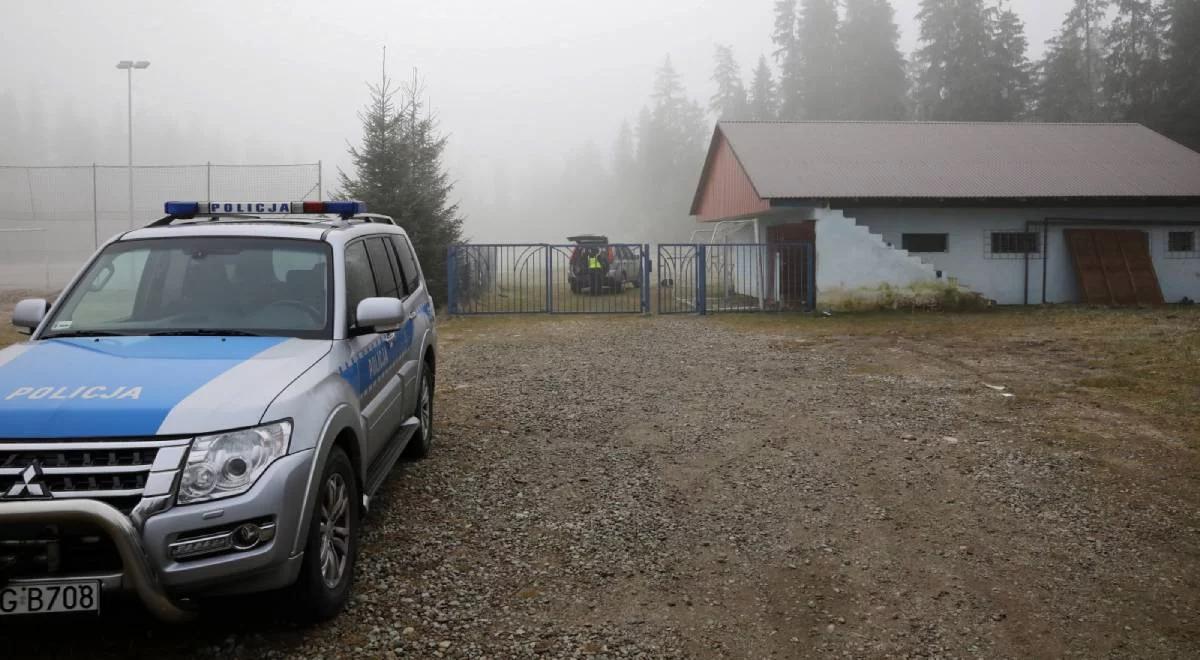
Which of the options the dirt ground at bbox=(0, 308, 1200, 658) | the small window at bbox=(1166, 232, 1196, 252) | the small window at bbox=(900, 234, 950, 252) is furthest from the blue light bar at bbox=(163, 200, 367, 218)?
the small window at bbox=(1166, 232, 1196, 252)

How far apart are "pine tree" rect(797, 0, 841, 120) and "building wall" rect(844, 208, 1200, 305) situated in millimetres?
36366

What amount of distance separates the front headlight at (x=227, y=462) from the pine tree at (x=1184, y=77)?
45155 mm

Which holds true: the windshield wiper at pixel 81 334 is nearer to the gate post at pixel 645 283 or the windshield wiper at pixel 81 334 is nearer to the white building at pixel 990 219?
the gate post at pixel 645 283

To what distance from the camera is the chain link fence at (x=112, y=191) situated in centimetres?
2303

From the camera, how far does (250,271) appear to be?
17.4 ft

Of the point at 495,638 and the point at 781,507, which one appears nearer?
the point at 495,638

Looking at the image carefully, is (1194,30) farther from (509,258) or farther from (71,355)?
(71,355)

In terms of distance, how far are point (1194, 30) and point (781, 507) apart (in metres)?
45.1

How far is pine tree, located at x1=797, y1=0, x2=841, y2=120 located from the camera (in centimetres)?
5934

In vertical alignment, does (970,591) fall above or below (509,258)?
below

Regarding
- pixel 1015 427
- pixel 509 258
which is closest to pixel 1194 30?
pixel 509 258

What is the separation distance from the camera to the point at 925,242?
2300cm

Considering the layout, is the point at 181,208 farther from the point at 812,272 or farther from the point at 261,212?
the point at 812,272

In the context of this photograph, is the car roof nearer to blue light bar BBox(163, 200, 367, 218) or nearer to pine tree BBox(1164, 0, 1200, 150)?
blue light bar BBox(163, 200, 367, 218)
